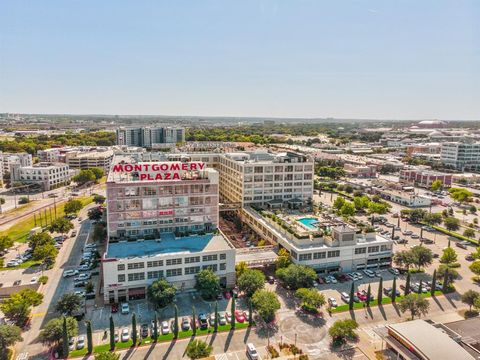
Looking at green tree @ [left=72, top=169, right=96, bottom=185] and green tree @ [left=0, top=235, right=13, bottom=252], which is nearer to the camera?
green tree @ [left=0, top=235, right=13, bottom=252]

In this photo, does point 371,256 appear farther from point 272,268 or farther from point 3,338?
point 3,338

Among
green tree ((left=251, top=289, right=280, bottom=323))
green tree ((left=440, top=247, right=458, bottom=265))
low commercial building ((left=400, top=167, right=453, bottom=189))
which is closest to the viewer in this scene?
green tree ((left=251, top=289, right=280, bottom=323))

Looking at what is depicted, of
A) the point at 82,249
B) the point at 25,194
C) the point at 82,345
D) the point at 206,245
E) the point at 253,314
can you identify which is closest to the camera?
the point at 82,345

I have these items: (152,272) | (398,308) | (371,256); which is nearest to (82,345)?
(152,272)

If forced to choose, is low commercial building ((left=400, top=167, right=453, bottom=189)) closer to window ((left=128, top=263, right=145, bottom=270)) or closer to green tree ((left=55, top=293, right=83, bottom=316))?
window ((left=128, top=263, right=145, bottom=270))

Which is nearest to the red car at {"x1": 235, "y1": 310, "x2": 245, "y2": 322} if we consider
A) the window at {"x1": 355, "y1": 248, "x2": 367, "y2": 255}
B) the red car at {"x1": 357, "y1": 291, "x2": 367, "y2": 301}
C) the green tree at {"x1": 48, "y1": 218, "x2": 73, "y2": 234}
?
the red car at {"x1": 357, "y1": 291, "x2": 367, "y2": 301}

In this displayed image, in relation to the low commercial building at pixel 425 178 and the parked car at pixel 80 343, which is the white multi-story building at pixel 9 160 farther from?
the low commercial building at pixel 425 178

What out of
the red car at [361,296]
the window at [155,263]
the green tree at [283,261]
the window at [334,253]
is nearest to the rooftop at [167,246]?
the window at [155,263]
